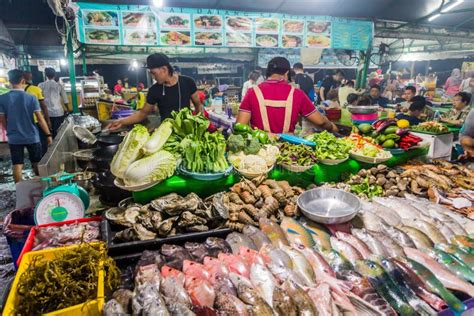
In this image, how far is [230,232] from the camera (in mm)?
2693

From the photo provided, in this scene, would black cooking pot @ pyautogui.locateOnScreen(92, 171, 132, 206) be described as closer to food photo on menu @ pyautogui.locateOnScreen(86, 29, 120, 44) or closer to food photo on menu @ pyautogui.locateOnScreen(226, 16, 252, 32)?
food photo on menu @ pyautogui.locateOnScreen(86, 29, 120, 44)

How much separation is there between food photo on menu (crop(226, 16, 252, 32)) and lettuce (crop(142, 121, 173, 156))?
16.0 ft

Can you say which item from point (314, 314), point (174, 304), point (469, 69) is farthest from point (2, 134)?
point (469, 69)

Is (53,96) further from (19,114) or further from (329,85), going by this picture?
(329,85)

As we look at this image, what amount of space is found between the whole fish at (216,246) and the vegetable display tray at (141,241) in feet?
0.42

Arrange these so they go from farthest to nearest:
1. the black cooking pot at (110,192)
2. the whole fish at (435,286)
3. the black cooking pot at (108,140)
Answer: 1. the black cooking pot at (108,140)
2. the black cooking pot at (110,192)
3. the whole fish at (435,286)

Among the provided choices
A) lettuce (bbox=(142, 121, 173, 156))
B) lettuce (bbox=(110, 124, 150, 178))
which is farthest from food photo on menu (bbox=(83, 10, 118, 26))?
lettuce (bbox=(110, 124, 150, 178))

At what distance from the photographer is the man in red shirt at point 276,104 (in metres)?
4.12

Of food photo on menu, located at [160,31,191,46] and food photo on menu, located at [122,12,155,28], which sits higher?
food photo on menu, located at [122,12,155,28]

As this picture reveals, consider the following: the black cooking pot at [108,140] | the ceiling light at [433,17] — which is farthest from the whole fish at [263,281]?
the ceiling light at [433,17]

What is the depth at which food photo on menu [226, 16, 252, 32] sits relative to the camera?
719 centimetres

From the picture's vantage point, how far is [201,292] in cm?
181

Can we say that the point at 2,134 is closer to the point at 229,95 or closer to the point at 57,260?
the point at 229,95

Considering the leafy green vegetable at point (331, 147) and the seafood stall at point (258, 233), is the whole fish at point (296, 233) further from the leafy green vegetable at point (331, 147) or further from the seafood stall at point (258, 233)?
the leafy green vegetable at point (331, 147)
